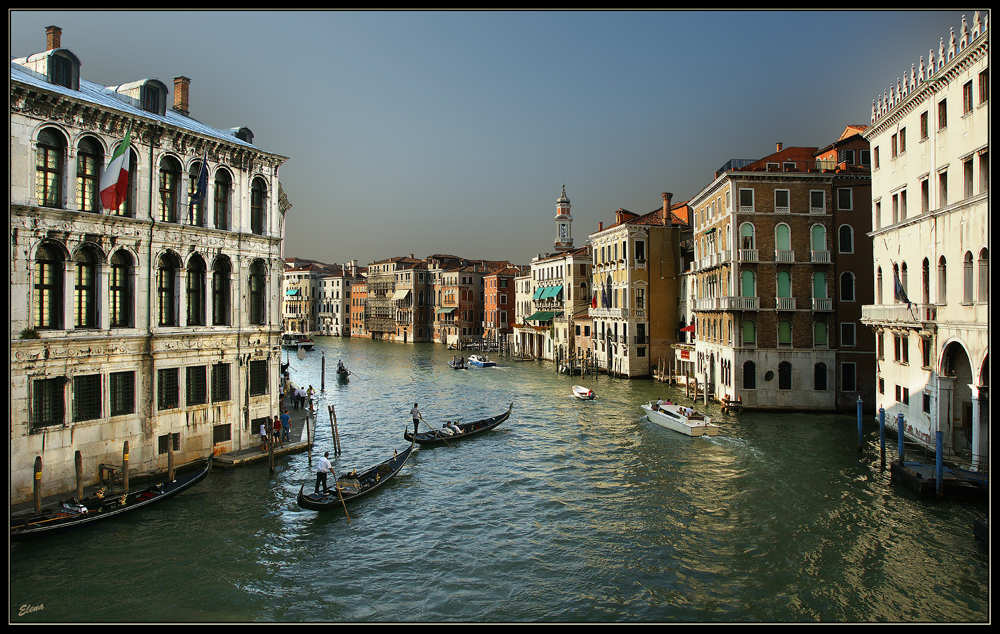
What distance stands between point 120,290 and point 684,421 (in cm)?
1907

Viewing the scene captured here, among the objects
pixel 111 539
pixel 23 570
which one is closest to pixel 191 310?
pixel 111 539

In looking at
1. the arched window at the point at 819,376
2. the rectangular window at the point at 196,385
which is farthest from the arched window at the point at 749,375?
the rectangular window at the point at 196,385

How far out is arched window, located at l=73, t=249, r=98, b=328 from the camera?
1453 centimetres

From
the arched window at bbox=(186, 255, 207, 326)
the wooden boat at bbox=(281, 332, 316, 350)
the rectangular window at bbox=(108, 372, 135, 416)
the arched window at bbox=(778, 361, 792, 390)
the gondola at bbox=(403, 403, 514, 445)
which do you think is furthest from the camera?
the wooden boat at bbox=(281, 332, 316, 350)

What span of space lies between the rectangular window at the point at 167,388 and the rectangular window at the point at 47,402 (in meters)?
2.34

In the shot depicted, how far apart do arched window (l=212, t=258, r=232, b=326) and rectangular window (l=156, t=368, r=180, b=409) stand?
2.04m

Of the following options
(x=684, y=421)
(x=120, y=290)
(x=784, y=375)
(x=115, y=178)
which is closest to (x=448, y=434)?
(x=684, y=421)

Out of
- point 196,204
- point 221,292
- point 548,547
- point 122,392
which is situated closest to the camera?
point 548,547

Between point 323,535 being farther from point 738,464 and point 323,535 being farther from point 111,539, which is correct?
point 738,464

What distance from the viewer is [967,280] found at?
1549cm

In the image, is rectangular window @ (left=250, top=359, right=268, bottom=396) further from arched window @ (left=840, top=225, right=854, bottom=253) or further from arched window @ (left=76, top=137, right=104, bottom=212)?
arched window @ (left=840, top=225, right=854, bottom=253)

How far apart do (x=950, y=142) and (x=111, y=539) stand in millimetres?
22910

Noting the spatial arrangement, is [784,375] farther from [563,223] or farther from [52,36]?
[563,223]

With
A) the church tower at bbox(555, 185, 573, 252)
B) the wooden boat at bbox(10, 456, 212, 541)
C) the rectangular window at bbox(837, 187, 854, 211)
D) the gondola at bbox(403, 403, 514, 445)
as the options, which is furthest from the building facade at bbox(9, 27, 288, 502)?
the church tower at bbox(555, 185, 573, 252)
